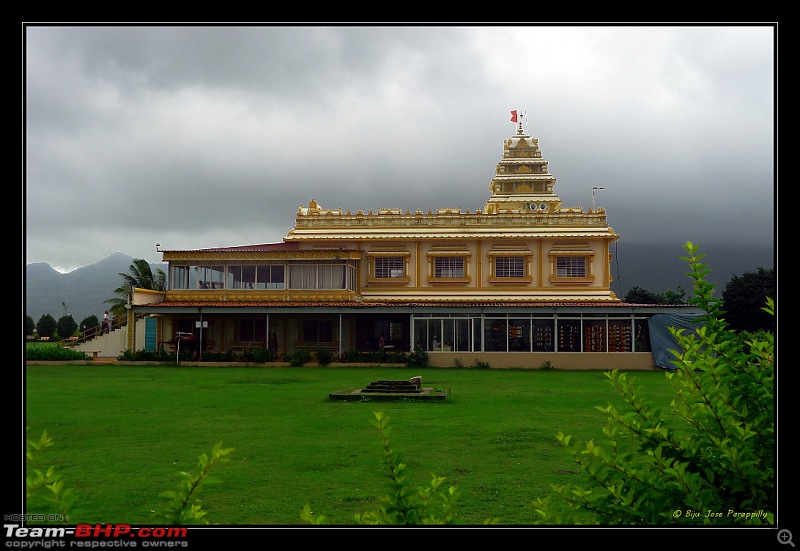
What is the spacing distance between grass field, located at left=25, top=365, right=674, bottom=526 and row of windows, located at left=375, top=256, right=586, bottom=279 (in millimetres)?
14011

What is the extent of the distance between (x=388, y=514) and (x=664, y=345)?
29.1m

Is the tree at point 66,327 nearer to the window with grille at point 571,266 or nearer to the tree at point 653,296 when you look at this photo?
the window with grille at point 571,266

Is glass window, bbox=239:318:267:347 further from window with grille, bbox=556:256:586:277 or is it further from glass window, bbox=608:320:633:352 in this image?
glass window, bbox=608:320:633:352

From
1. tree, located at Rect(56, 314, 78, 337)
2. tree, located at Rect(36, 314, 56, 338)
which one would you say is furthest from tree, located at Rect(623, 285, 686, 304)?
tree, located at Rect(36, 314, 56, 338)

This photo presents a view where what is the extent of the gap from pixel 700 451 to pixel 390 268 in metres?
33.3

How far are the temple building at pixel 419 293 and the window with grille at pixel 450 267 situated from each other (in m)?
0.05

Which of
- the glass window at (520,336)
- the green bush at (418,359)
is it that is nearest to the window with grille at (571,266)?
the glass window at (520,336)

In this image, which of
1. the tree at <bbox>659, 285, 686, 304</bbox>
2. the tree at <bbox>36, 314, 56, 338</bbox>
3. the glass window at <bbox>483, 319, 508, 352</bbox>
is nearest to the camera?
the glass window at <bbox>483, 319, 508, 352</bbox>

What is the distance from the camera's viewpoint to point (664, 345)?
98.6 ft

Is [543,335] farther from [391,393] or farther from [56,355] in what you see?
[56,355]

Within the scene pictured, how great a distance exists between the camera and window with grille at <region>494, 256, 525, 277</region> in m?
36.4
